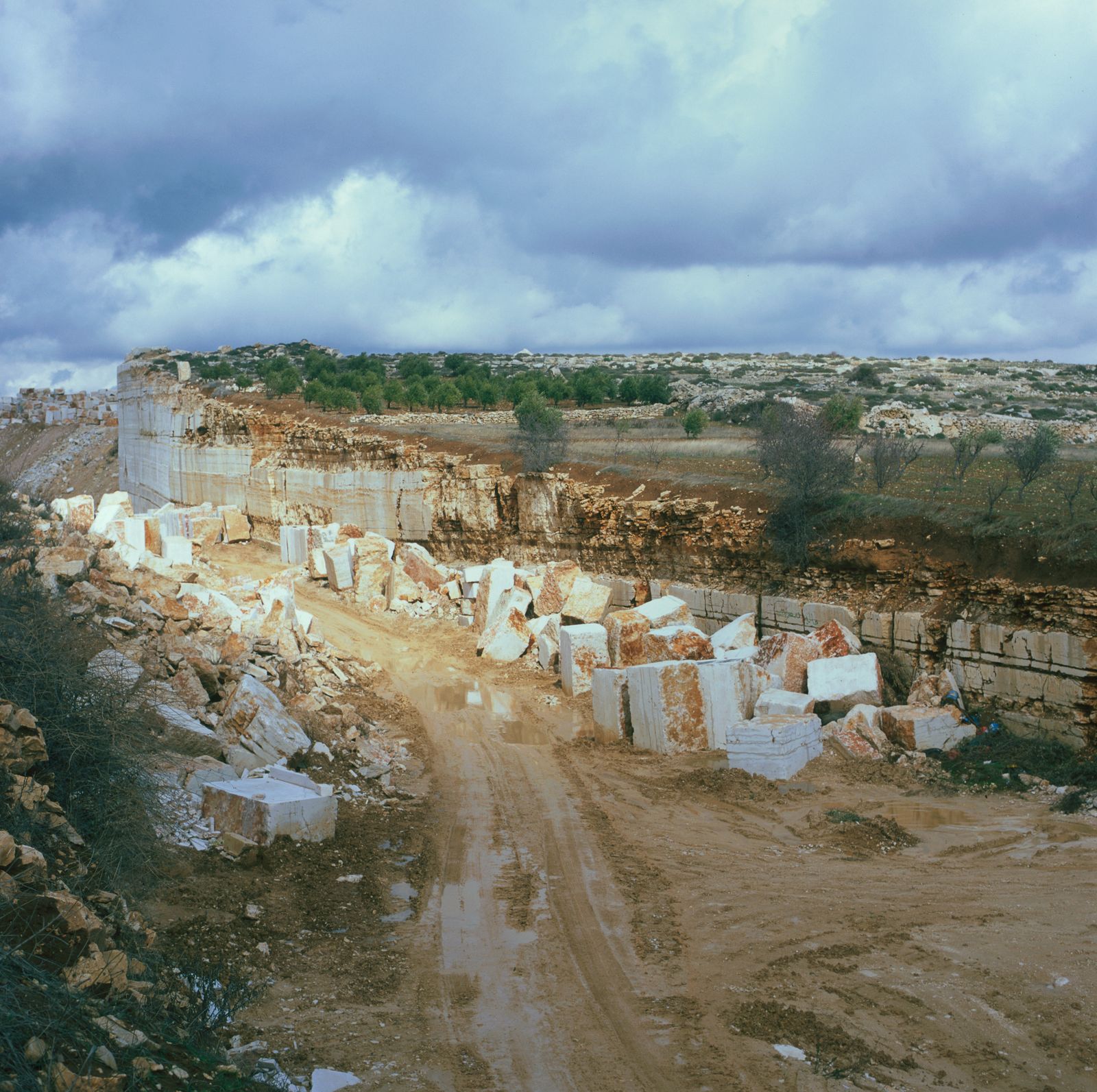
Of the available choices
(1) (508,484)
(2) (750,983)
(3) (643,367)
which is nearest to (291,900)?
(2) (750,983)

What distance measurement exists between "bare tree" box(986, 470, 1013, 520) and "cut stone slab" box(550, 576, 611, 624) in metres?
6.96

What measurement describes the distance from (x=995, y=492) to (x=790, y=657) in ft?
21.8

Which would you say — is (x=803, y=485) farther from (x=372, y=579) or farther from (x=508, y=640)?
(x=372, y=579)

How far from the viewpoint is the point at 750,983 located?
704 cm

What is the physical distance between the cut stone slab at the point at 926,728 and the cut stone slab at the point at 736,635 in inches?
115

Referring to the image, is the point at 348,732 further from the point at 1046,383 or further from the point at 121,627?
the point at 1046,383

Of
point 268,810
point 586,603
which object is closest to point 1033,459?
point 586,603

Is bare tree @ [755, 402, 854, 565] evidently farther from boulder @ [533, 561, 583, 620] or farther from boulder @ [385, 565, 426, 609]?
boulder @ [385, 565, 426, 609]

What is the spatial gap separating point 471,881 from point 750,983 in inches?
117

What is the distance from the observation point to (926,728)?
13.0 meters

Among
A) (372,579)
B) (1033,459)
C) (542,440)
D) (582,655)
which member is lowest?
(582,655)

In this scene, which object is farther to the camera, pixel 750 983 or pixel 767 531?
pixel 767 531

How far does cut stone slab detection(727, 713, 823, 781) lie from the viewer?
1227 centimetres

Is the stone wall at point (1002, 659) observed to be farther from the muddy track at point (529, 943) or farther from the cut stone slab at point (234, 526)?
the cut stone slab at point (234, 526)
